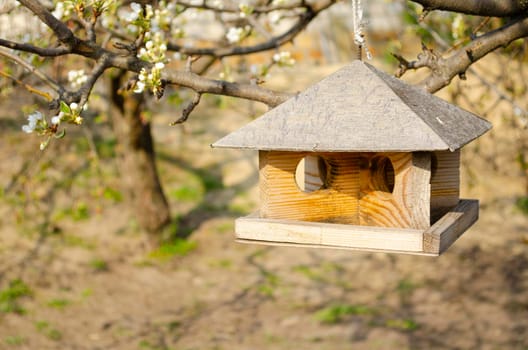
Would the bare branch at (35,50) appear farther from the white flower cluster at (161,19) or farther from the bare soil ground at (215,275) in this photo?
the bare soil ground at (215,275)

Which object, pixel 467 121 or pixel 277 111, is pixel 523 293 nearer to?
pixel 467 121

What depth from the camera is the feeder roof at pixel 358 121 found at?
2.64 metres

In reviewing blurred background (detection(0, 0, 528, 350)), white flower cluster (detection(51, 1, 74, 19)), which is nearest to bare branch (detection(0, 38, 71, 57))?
white flower cluster (detection(51, 1, 74, 19))

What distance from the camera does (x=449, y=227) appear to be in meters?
2.88

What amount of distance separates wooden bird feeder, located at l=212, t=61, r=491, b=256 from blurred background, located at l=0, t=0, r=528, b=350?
1.66 metres

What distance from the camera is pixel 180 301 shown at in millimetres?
6918

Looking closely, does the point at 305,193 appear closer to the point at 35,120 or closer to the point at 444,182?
the point at 444,182

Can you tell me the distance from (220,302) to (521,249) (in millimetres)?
3308

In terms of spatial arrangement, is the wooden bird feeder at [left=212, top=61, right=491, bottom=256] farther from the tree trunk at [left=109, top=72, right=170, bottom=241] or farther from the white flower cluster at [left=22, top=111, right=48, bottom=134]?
the tree trunk at [left=109, top=72, right=170, bottom=241]

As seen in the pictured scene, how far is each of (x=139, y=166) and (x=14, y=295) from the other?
6.43 ft

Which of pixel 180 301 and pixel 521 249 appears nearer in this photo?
pixel 180 301

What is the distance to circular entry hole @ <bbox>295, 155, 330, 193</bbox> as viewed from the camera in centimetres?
332

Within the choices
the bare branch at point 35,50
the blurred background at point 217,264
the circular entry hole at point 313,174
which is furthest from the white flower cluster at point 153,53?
the blurred background at point 217,264

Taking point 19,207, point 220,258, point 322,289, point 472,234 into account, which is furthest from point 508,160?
point 19,207
